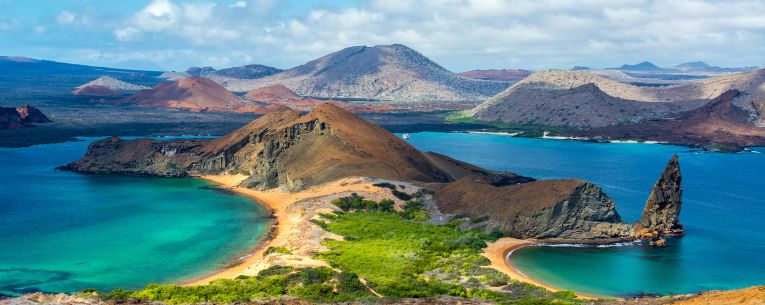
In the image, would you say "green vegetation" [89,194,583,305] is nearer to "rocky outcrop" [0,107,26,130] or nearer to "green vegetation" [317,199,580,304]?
"green vegetation" [317,199,580,304]

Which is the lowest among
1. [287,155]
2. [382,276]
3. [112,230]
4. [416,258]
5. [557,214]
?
[112,230]

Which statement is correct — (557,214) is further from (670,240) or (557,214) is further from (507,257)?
Answer: (670,240)

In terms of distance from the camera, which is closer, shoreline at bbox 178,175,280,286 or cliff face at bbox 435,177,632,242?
shoreline at bbox 178,175,280,286

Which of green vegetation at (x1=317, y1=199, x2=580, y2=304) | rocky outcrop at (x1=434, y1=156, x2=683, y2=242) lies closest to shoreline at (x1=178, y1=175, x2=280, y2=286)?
green vegetation at (x1=317, y1=199, x2=580, y2=304)

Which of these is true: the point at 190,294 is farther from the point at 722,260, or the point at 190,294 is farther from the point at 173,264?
the point at 722,260

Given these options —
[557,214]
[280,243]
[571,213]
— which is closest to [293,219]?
[280,243]

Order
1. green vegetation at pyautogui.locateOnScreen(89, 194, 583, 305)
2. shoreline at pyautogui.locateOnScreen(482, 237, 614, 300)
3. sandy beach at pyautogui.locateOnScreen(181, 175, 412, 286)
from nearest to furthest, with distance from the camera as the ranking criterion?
green vegetation at pyautogui.locateOnScreen(89, 194, 583, 305)
shoreline at pyautogui.locateOnScreen(482, 237, 614, 300)
sandy beach at pyautogui.locateOnScreen(181, 175, 412, 286)
